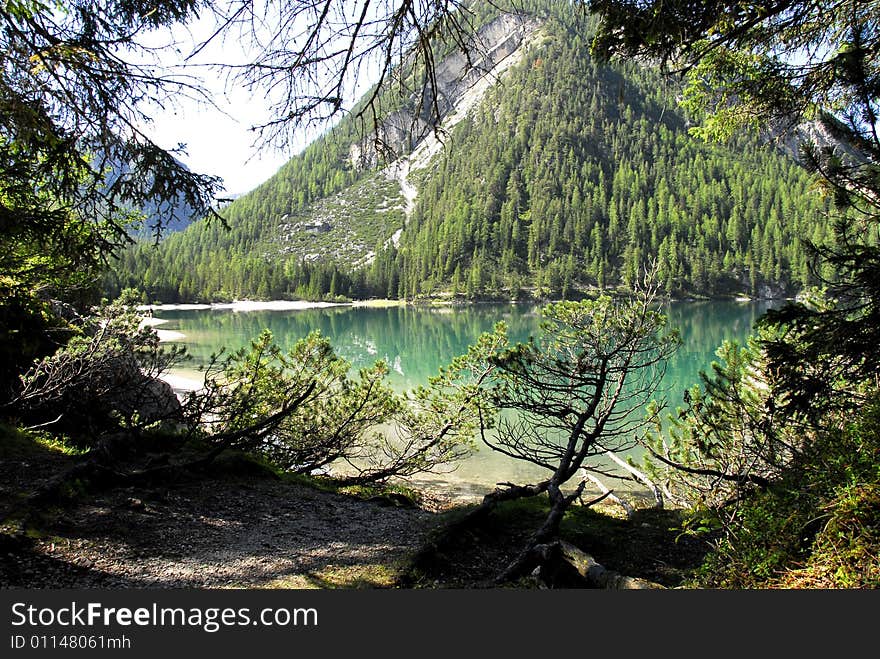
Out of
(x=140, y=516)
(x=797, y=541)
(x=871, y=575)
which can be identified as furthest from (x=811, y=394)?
(x=140, y=516)

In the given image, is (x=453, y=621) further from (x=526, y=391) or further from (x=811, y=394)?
(x=526, y=391)

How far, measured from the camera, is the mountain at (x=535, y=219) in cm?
11506

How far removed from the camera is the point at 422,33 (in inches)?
110

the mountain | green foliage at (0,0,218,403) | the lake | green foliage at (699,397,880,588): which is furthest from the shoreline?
green foliage at (699,397,880,588)

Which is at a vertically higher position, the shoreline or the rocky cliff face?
the rocky cliff face

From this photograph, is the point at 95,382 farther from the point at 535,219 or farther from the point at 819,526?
the point at 535,219

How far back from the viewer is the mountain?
378 feet

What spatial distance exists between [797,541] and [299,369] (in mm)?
8207

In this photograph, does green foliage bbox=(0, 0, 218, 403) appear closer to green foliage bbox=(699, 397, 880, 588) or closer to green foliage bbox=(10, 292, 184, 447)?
green foliage bbox=(10, 292, 184, 447)

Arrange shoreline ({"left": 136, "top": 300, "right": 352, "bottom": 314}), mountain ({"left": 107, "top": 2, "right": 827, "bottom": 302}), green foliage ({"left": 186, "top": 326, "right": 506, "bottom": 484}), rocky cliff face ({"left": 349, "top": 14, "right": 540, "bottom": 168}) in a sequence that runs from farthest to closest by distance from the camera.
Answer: mountain ({"left": 107, "top": 2, "right": 827, "bottom": 302}), shoreline ({"left": 136, "top": 300, "right": 352, "bottom": 314}), green foliage ({"left": 186, "top": 326, "right": 506, "bottom": 484}), rocky cliff face ({"left": 349, "top": 14, "right": 540, "bottom": 168})

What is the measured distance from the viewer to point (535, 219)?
481 ft

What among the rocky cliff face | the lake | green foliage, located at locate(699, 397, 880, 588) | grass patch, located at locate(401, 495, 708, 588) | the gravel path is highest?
the rocky cliff face

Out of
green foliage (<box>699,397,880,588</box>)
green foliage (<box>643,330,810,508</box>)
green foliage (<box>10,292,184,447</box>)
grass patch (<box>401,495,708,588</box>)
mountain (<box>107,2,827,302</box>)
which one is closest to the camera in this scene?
green foliage (<box>699,397,880,588</box>)

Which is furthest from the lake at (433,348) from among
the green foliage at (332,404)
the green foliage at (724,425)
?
the green foliage at (332,404)
